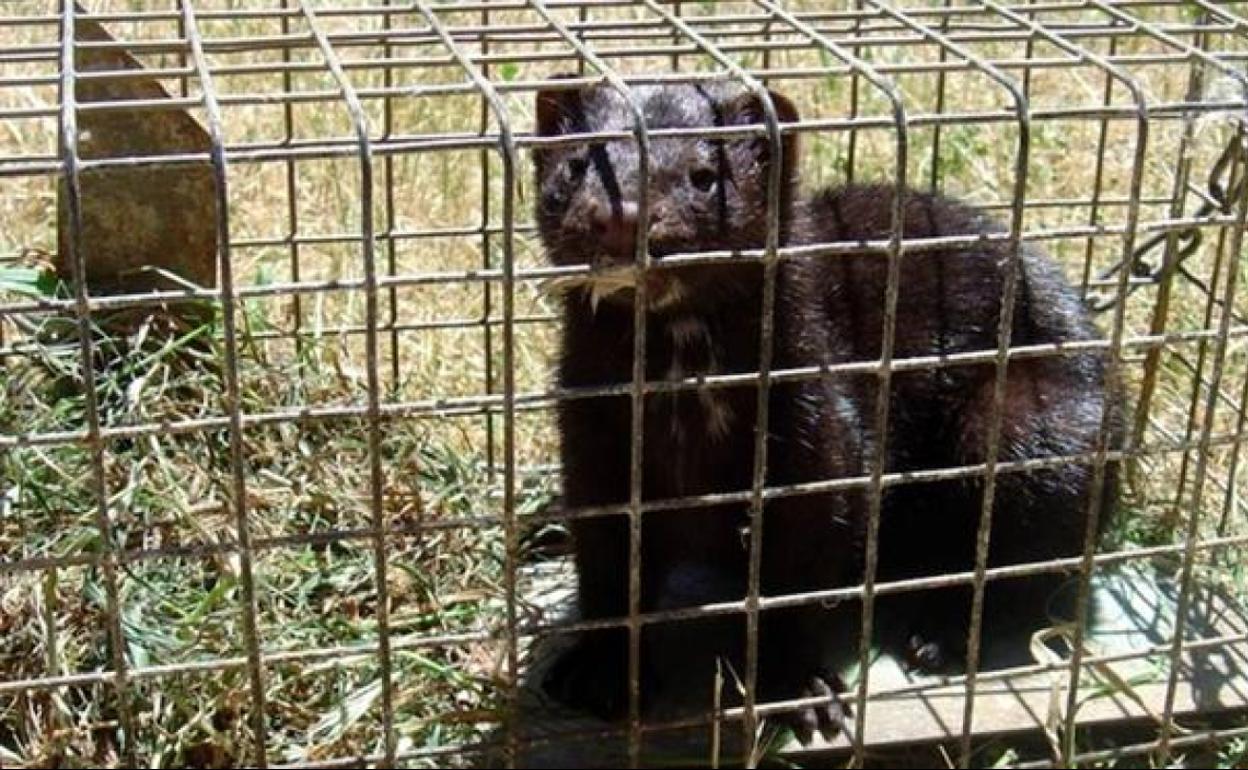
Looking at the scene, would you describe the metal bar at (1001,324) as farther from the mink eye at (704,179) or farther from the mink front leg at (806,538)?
the mink eye at (704,179)

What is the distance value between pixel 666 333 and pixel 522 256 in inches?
59.6

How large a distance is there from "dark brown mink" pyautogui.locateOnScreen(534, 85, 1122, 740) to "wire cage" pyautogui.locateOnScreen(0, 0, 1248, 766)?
0.32 ft

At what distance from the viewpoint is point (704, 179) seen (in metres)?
2.73

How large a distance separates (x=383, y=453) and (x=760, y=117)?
1.07m

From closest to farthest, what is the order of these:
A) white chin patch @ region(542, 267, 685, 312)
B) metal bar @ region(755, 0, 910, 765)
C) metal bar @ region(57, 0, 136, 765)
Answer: metal bar @ region(57, 0, 136, 765) < metal bar @ region(755, 0, 910, 765) < white chin patch @ region(542, 267, 685, 312)

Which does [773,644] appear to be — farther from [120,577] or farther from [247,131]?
[247,131]

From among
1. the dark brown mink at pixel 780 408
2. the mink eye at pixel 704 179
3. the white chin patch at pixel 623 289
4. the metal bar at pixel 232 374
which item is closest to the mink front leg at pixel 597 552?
the dark brown mink at pixel 780 408

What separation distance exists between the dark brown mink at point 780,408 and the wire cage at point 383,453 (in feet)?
0.32

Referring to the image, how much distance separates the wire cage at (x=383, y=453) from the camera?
2.31 metres

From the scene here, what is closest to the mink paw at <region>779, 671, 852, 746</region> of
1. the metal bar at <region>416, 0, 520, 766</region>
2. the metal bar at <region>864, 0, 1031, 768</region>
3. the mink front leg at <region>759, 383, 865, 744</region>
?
the mink front leg at <region>759, 383, 865, 744</region>

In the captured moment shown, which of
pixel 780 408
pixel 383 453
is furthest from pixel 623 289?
pixel 383 453

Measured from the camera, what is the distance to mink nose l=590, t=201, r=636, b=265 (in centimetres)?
246

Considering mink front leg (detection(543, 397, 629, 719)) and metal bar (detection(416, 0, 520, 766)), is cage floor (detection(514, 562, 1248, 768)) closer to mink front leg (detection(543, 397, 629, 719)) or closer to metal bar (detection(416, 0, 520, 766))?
mink front leg (detection(543, 397, 629, 719))

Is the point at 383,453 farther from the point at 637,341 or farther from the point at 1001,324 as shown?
the point at 1001,324
